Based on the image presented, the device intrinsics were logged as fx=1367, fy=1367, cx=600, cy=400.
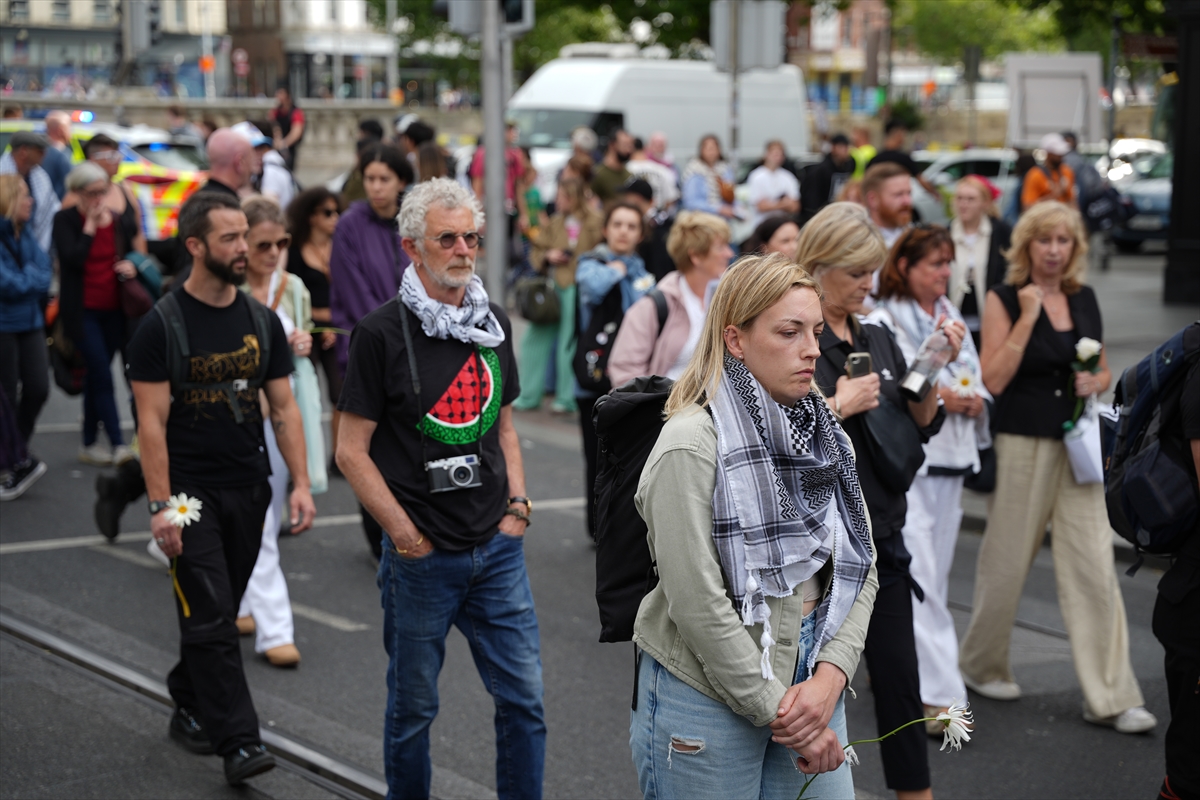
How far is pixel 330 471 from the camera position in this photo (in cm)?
936

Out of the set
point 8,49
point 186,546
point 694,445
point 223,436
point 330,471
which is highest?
point 8,49

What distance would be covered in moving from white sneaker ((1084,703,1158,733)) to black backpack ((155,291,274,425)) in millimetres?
3412

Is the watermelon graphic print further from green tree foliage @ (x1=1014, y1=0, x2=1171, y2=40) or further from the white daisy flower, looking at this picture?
green tree foliage @ (x1=1014, y1=0, x2=1171, y2=40)

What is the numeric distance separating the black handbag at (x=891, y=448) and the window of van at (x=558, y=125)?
19.2m

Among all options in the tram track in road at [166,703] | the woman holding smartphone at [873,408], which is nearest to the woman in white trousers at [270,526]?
the tram track in road at [166,703]

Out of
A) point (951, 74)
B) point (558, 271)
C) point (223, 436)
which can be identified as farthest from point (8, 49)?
point (223, 436)

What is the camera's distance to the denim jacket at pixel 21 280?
8.42m

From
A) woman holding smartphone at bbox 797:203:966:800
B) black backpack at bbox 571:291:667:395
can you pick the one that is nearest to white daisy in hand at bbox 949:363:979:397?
woman holding smartphone at bbox 797:203:966:800

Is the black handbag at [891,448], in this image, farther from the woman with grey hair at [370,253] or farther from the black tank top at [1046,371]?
the woman with grey hair at [370,253]

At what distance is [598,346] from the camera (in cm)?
696

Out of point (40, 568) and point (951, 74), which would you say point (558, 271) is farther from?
point (951, 74)

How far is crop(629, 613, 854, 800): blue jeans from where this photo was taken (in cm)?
281

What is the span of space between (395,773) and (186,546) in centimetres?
111

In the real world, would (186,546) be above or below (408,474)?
below
